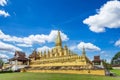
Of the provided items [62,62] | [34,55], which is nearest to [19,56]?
[34,55]

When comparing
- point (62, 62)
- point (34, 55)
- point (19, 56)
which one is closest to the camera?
point (62, 62)

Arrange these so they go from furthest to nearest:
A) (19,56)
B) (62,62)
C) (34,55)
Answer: (19,56), (34,55), (62,62)

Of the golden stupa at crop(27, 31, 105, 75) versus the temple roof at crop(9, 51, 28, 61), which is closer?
the golden stupa at crop(27, 31, 105, 75)

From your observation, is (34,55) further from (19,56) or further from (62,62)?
(62,62)

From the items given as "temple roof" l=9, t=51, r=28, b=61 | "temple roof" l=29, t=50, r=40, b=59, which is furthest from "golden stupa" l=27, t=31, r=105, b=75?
"temple roof" l=9, t=51, r=28, b=61

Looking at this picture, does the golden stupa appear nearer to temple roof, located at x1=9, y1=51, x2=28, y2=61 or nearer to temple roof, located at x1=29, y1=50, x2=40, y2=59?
temple roof, located at x1=29, y1=50, x2=40, y2=59

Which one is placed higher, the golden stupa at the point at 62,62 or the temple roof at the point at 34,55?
the temple roof at the point at 34,55

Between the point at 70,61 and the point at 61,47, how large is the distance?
15.8m

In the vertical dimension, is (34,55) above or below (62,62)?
above

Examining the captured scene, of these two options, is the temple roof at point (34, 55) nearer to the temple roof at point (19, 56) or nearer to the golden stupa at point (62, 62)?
the golden stupa at point (62, 62)

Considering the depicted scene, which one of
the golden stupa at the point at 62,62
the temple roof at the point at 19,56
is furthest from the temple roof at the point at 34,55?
the temple roof at the point at 19,56

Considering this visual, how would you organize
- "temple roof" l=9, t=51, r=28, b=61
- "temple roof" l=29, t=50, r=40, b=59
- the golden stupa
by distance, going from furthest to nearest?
1. "temple roof" l=29, t=50, r=40, b=59
2. "temple roof" l=9, t=51, r=28, b=61
3. the golden stupa

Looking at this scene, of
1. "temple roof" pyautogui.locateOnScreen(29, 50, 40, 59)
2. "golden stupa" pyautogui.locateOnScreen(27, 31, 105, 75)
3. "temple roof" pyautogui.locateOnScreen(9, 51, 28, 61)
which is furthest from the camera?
"temple roof" pyautogui.locateOnScreen(29, 50, 40, 59)

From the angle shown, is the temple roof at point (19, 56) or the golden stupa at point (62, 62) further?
the temple roof at point (19, 56)
